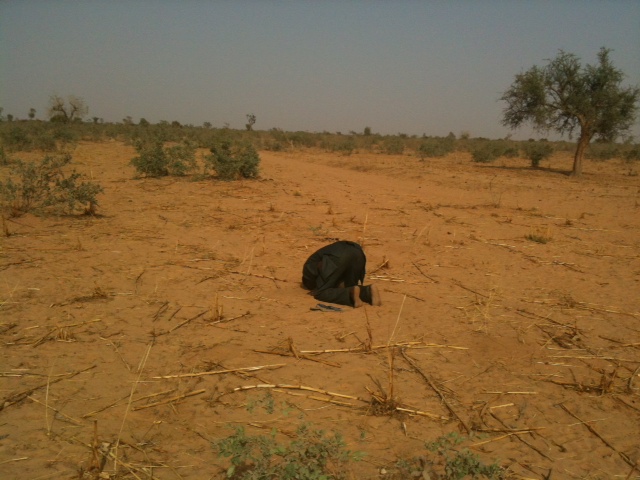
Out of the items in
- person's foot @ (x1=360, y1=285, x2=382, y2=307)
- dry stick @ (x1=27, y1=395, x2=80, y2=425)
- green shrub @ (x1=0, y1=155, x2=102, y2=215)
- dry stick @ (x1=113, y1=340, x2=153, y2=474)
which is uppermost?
green shrub @ (x1=0, y1=155, x2=102, y2=215)

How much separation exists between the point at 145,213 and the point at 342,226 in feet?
12.8

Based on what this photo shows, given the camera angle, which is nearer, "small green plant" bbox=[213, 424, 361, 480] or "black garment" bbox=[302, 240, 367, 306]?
"small green plant" bbox=[213, 424, 361, 480]

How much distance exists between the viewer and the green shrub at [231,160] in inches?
533

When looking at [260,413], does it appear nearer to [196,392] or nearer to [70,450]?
[196,392]

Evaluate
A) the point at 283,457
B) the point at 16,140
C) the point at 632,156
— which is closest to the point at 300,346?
the point at 283,457

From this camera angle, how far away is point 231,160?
13570 mm

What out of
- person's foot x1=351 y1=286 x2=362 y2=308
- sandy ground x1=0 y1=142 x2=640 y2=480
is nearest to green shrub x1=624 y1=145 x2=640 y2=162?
sandy ground x1=0 y1=142 x2=640 y2=480

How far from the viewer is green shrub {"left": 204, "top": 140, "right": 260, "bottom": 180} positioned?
13.5m

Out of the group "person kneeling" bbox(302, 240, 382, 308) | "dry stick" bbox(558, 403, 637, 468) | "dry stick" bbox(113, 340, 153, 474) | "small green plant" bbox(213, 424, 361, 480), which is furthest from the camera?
"person kneeling" bbox(302, 240, 382, 308)

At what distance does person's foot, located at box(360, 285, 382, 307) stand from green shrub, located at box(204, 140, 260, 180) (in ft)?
31.3

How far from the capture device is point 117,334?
402 cm

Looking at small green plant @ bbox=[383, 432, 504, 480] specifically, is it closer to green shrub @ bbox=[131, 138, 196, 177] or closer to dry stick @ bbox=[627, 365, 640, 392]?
dry stick @ bbox=[627, 365, 640, 392]

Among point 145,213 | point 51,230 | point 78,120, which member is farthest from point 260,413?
point 78,120

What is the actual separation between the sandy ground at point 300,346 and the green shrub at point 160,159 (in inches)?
211
